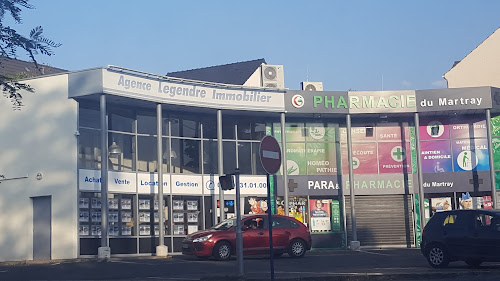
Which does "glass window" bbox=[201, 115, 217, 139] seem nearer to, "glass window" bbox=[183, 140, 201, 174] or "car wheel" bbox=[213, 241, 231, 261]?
"glass window" bbox=[183, 140, 201, 174]

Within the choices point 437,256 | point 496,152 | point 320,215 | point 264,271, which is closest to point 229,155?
point 320,215

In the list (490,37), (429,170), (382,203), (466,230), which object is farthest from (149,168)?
(490,37)

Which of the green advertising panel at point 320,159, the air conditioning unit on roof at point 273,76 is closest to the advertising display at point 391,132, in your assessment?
the green advertising panel at point 320,159

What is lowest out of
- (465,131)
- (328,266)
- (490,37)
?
(328,266)

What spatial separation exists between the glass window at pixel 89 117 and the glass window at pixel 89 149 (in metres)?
0.23

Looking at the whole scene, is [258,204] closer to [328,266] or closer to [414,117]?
[414,117]

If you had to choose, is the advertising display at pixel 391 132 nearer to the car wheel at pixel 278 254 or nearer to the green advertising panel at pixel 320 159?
the green advertising panel at pixel 320 159

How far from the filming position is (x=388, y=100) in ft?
106

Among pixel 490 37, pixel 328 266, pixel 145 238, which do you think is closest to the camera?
pixel 328 266

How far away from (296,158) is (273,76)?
410 cm

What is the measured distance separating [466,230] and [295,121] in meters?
16.0

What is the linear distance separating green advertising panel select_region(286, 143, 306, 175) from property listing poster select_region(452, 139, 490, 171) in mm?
7044

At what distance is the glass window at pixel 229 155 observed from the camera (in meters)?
31.7

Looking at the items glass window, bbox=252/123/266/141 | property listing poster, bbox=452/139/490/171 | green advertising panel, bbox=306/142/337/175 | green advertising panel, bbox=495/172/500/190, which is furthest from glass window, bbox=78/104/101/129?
green advertising panel, bbox=495/172/500/190
